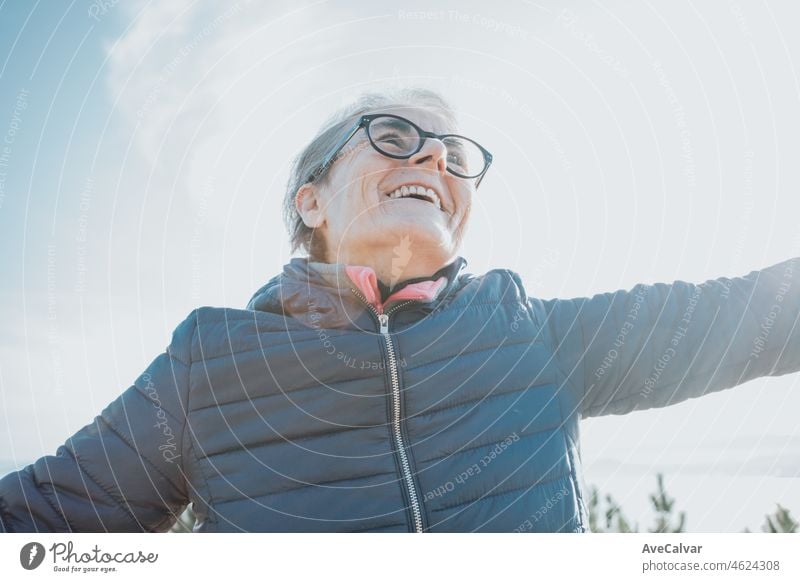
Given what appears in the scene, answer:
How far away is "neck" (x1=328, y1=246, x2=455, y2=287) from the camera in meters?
1.52

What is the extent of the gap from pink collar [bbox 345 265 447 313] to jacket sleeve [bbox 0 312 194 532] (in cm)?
38

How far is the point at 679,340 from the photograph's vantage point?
132 cm

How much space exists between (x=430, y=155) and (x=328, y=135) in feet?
1.02

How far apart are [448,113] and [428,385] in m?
0.70

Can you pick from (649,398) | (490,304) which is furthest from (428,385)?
(649,398)

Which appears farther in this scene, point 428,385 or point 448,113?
point 448,113

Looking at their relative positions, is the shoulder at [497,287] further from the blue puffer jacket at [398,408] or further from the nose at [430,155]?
the nose at [430,155]

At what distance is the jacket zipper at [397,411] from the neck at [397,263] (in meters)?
0.14

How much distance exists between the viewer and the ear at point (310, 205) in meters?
1.68

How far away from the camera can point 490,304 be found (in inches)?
54.9
